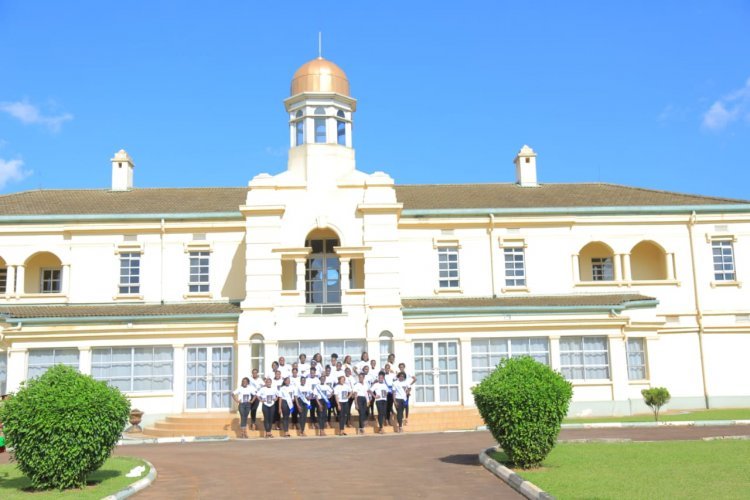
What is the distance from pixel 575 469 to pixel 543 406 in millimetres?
1174

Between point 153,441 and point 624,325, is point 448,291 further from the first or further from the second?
point 153,441

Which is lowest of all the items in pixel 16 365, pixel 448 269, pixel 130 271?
pixel 16 365

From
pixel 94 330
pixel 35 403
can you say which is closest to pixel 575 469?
pixel 35 403

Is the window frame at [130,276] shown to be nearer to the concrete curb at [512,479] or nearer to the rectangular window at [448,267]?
the rectangular window at [448,267]

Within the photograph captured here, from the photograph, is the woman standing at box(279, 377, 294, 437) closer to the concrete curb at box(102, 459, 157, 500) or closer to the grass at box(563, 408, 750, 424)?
→ the concrete curb at box(102, 459, 157, 500)

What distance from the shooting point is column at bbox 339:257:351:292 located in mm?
27000

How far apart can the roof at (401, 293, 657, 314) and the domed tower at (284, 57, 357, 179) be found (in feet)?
19.1

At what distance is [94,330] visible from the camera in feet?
85.6

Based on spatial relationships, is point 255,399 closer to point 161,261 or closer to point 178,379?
point 178,379

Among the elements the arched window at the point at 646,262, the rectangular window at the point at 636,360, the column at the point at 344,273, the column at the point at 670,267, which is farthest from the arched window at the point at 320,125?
the column at the point at 670,267

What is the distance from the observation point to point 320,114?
97.0 feet

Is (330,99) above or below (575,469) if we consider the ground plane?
above

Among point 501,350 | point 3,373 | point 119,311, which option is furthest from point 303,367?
point 3,373

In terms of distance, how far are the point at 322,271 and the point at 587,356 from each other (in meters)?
9.91
